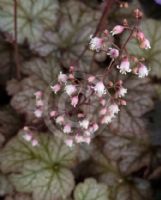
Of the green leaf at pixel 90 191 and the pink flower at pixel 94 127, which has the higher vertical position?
the pink flower at pixel 94 127

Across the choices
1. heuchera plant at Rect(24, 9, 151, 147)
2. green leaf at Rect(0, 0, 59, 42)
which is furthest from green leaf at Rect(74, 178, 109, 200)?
green leaf at Rect(0, 0, 59, 42)

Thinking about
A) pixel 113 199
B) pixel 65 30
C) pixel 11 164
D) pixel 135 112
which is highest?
pixel 65 30

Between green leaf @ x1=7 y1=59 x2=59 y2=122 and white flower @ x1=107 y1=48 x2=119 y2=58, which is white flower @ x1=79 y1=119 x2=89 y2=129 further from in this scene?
green leaf @ x1=7 y1=59 x2=59 y2=122

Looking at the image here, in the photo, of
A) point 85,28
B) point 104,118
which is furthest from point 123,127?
point 85,28

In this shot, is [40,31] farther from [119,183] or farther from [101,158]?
[119,183]

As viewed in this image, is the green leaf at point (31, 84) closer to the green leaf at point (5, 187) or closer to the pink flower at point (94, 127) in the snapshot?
the green leaf at point (5, 187)

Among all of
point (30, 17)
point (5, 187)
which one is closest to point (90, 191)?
point (5, 187)

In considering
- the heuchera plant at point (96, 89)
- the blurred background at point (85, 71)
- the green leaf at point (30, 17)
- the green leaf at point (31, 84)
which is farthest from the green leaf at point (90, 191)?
the green leaf at point (30, 17)
